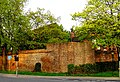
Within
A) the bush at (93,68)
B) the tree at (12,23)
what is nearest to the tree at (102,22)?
the bush at (93,68)

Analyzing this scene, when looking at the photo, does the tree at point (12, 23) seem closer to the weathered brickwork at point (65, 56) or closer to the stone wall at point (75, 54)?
the weathered brickwork at point (65, 56)

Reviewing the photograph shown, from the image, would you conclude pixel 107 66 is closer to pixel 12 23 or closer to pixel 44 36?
pixel 44 36

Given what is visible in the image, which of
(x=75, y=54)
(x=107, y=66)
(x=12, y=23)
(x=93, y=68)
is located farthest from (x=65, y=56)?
(x=12, y=23)

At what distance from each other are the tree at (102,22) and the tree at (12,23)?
36.0ft

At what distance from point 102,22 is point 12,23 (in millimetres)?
15801

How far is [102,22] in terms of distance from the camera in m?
40.8

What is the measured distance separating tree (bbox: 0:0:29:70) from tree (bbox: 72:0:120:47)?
10986 mm

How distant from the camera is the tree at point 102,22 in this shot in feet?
134

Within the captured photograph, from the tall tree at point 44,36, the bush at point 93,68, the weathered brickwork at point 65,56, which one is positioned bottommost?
the bush at point 93,68

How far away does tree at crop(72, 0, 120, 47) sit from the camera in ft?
134

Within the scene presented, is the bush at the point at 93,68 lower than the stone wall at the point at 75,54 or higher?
lower

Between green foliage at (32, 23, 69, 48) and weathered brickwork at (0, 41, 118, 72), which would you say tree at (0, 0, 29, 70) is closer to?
green foliage at (32, 23, 69, 48)

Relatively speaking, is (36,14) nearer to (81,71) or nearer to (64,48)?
(64,48)

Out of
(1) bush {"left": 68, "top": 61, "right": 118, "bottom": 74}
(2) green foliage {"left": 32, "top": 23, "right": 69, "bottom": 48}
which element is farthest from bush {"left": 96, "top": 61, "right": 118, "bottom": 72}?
(2) green foliage {"left": 32, "top": 23, "right": 69, "bottom": 48}
